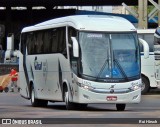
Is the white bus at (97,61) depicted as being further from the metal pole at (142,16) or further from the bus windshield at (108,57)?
the metal pole at (142,16)

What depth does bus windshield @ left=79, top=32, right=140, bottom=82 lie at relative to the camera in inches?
898

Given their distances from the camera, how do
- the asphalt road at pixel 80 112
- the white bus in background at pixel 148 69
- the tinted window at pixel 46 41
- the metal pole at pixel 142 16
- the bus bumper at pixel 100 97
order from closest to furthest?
the asphalt road at pixel 80 112
the bus bumper at pixel 100 97
the tinted window at pixel 46 41
the white bus in background at pixel 148 69
the metal pole at pixel 142 16

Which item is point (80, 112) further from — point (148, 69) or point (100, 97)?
point (148, 69)

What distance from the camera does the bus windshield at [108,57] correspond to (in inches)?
898

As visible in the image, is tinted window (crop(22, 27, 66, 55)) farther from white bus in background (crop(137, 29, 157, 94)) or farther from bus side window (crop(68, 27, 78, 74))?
white bus in background (crop(137, 29, 157, 94))

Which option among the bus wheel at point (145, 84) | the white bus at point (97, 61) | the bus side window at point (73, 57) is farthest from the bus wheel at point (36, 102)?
the bus wheel at point (145, 84)

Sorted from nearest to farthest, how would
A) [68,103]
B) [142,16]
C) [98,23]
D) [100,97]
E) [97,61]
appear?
[100,97], [97,61], [98,23], [68,103], [142,16]

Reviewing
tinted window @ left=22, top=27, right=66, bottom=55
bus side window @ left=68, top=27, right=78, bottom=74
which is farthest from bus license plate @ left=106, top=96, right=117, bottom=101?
tinted window @ left=22, top=27, right=66, bottom=55

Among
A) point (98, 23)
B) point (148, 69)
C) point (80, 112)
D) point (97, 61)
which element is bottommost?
point (80, 112)

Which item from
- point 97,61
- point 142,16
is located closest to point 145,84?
point 142,16

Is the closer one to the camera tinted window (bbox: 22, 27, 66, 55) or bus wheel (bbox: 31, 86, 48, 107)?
tinted window (bbox: 22, 27, 66, 55)

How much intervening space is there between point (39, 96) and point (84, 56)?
495 centimetres

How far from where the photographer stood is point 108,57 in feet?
75.4

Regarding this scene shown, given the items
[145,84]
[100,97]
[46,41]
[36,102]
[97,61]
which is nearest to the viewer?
[100,97]
